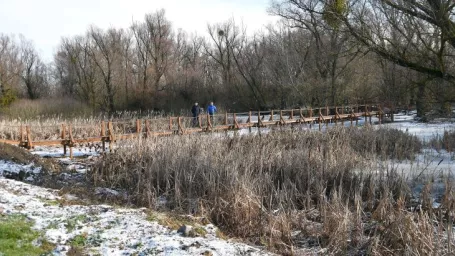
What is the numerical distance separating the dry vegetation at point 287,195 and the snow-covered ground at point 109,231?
0.75 m

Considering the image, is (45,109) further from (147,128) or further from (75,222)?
(75,222)

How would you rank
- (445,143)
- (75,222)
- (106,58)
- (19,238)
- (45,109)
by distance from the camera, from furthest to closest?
(106,58) < (45,109) < (445,143) < (75,222) < (19,238)

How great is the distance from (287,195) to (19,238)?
379 centimetres

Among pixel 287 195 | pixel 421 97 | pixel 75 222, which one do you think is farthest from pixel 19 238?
pixel 421 97

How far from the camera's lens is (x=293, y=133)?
13.1 meters

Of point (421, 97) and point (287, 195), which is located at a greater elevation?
point (421, 97)

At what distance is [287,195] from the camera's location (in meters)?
6.85

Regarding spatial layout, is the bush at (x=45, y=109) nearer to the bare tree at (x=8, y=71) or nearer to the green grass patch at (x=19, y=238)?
the bare tree at (x=8, y=71)

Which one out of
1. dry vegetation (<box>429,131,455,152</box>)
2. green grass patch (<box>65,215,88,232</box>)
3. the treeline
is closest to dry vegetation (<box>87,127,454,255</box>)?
green grass patch (<box>65,215,88,232</box>)

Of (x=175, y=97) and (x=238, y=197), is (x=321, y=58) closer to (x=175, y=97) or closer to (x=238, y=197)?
(x=175, y=97)

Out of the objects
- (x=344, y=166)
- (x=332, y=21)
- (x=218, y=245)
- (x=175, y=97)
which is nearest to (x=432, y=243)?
(x=218, y=245)

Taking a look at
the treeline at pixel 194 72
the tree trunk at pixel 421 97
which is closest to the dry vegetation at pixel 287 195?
the tree trunk at pixel 421 97

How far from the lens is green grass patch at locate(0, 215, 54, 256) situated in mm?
4524

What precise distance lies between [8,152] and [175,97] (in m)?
32.7
